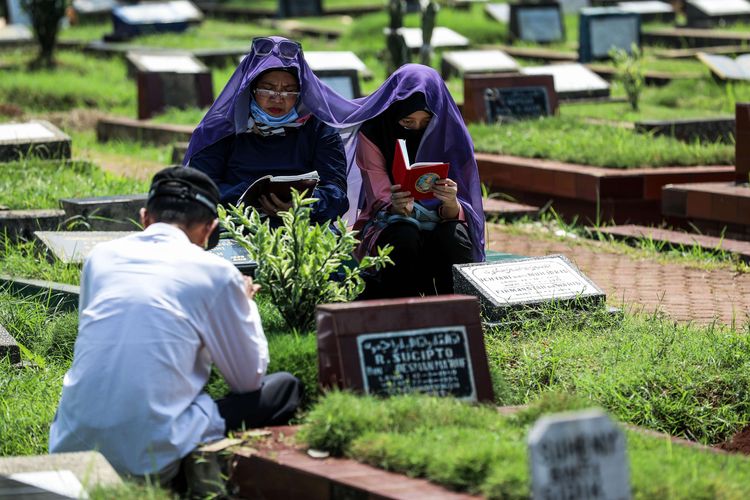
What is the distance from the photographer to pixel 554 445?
3.31 m

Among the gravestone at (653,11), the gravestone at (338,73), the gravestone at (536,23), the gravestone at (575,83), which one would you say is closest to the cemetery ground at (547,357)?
the gravestone at (338,73)

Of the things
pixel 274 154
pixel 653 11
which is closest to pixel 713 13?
pixel 653 11

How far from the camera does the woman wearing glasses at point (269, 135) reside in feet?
22.1

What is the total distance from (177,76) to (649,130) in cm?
521

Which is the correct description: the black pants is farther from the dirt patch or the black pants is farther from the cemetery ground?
the dirt patch

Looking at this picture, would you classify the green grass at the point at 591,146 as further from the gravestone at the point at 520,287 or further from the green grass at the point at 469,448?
the green grass at the point at 469,448

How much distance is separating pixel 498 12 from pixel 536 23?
8.91 feet

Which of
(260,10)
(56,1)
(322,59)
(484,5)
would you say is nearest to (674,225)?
(322,59)

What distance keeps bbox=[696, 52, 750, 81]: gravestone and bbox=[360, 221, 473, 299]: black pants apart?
29.8ft

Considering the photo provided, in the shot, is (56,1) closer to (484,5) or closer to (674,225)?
(484,5)

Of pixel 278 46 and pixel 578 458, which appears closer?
pixel 578 458

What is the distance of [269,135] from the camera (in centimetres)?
692

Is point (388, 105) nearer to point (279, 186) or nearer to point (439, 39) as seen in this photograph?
point (279, 186)

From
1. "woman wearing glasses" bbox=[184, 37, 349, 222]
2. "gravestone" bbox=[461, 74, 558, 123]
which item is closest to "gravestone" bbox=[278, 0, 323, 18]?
"gravestone" bbox=[461, 74, 558, 123]
